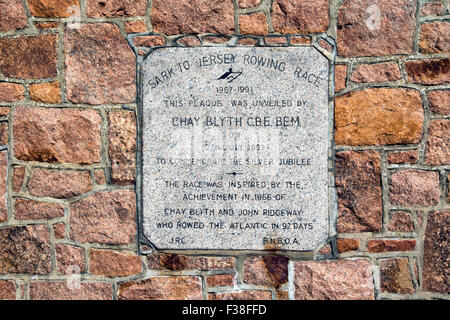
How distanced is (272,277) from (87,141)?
1.49 metres

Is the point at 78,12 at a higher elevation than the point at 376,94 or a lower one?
higher

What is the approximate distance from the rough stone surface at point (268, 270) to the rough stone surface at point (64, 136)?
122cm

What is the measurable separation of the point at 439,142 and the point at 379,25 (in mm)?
837

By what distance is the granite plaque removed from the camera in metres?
2.58

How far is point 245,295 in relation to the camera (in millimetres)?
2602

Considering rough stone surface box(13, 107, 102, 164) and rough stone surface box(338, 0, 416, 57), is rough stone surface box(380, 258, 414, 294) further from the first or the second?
rough stone surface box(13, 107, 102, 164)

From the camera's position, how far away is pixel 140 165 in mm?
2629

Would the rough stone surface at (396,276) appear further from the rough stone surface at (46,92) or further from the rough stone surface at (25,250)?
the rough stone surface at (46,92)

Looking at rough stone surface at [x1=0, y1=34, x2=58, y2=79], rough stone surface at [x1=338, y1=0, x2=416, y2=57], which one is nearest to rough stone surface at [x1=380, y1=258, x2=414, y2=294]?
rough stone surface at [x1=338, y1=0, x2=416, y2=57]

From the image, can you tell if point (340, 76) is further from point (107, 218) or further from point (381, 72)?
point (107, 218)

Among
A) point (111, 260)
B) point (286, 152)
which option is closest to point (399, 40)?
point (286, 152)

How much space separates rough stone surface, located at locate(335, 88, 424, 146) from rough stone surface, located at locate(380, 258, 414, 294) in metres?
0.77

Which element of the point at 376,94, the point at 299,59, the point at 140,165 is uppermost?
the point at 299,59

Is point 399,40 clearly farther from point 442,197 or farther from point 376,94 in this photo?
point 442,197
